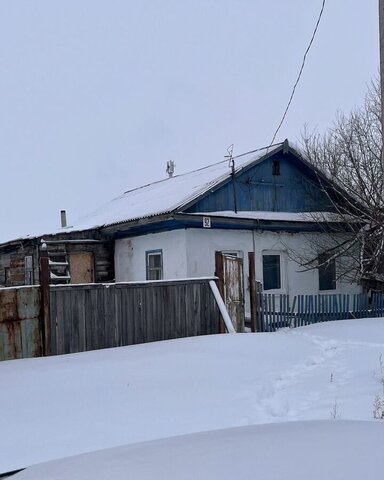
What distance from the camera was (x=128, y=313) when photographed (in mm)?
8562

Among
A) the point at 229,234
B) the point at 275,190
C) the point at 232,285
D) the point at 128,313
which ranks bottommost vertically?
the point at 128,313

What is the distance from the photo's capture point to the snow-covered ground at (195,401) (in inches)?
95.2

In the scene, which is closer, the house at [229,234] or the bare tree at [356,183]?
the house at [229,234]

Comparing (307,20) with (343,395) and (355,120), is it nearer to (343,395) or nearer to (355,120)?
(343,395)

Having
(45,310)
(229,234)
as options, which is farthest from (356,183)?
(45,310)

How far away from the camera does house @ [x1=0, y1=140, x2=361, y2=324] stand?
13508 mm

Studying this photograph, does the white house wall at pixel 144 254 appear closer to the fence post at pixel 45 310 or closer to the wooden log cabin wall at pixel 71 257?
the wooden log cabin wall at pixel 71 257

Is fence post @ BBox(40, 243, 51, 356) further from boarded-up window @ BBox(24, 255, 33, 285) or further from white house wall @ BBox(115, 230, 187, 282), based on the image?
boarded-up window @ BBox(24, 255, 33, 285)

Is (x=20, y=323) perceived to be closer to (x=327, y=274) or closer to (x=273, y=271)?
(x=273, y=271)

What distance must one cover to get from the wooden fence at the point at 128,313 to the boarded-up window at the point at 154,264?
4886mm

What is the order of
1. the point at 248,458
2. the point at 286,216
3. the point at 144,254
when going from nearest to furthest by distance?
1. the point at 248,458
2. the point at 144,254
3. the point at 286,216

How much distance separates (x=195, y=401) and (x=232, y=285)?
5.65m

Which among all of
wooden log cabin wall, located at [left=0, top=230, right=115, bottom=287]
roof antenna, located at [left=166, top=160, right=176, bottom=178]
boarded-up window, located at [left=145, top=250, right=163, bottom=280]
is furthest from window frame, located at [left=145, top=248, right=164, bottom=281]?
roof antenna, located at [left=166, top=160, right=176, bottom=178]

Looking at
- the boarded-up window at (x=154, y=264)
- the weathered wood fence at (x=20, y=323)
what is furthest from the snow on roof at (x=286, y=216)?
the weathered wood fence at (x=20, y=323)
